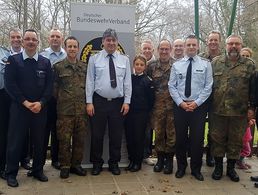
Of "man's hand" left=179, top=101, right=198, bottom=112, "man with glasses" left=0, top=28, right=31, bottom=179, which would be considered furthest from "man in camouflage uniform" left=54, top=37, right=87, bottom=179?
"man's hand" left=179, top=101, right=198, bottom=112

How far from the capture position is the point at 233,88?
5.37m

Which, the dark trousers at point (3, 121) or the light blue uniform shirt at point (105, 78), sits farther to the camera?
the light blue uniform shirt at point (105, 78)

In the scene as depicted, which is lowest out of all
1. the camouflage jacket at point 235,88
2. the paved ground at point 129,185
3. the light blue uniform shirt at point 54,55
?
the paved ground at point 129,185

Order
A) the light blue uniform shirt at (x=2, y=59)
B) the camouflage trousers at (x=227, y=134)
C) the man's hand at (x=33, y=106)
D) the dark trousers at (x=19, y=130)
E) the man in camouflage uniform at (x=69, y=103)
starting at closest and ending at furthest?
the man's hand at (x=33, y=106) < the dark trousers at (x=19, y=130) < the light blue uniform shirt at (x=2, y=59) < the man in camouflage uniform at (x=69, y=103) < the camouflage trousers at (x=227, y=134)

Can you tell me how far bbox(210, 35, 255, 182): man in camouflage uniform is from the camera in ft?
17.6

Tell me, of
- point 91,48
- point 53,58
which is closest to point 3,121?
point 53,58

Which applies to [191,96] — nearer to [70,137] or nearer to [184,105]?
[184,105]

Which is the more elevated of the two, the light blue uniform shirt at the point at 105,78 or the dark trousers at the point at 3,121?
the light blue uniform shirt at the point at 105,78

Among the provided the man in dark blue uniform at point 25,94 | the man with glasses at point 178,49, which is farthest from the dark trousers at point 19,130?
the man with glasses at point 178,49

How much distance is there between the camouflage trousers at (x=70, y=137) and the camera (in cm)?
538

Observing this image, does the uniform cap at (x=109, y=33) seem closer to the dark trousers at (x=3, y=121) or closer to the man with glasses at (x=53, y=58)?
the man with glasses at (x=53, y=58)

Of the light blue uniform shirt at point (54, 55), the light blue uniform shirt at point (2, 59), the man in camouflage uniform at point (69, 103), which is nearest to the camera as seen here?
the light blue uniform shirt at point (2, 59)

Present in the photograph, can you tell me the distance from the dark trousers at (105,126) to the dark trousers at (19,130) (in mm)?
787

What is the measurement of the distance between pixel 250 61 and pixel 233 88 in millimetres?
492
